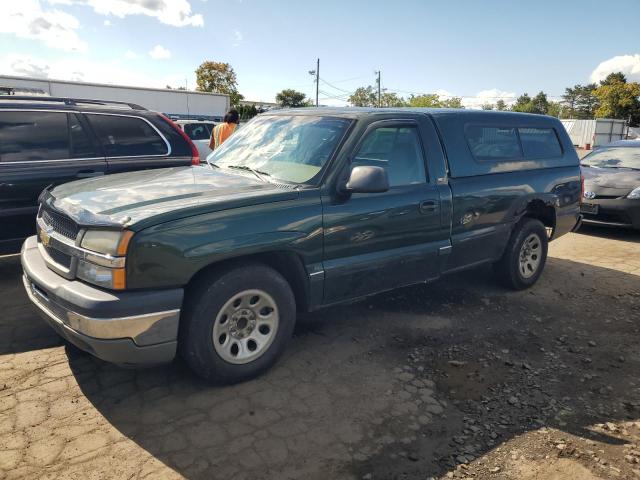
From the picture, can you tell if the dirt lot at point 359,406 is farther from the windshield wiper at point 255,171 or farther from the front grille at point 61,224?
the windshield wiper at point 255,171

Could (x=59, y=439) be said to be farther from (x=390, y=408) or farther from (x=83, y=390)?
(x=390, y=408)

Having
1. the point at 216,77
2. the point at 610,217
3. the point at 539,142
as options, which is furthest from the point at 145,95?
the point at 216,77

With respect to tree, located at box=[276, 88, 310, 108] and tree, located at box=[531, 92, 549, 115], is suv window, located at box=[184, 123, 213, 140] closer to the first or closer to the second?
tree, located at box=[276, 88, 310, 108]

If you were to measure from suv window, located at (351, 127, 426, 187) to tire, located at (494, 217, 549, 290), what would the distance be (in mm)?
1623

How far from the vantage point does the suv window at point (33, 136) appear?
4.75 meters

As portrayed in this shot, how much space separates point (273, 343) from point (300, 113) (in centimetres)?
202

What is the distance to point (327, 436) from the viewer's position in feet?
9.08

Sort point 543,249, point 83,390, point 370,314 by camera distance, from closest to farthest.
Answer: point 83,390, point 370,314, point 543,249

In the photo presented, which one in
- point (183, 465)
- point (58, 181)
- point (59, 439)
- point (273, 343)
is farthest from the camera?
point (58, 181)

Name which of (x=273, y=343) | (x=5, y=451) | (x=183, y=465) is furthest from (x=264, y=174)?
(x=5, y=451)

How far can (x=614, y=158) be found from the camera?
348 inches

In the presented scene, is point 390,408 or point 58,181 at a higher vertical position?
point 58,181

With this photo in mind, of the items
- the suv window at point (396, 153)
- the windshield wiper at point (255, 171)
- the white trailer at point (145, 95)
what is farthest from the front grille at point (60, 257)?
the white trailer at point (145, 95)

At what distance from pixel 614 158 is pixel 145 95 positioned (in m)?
21.8
